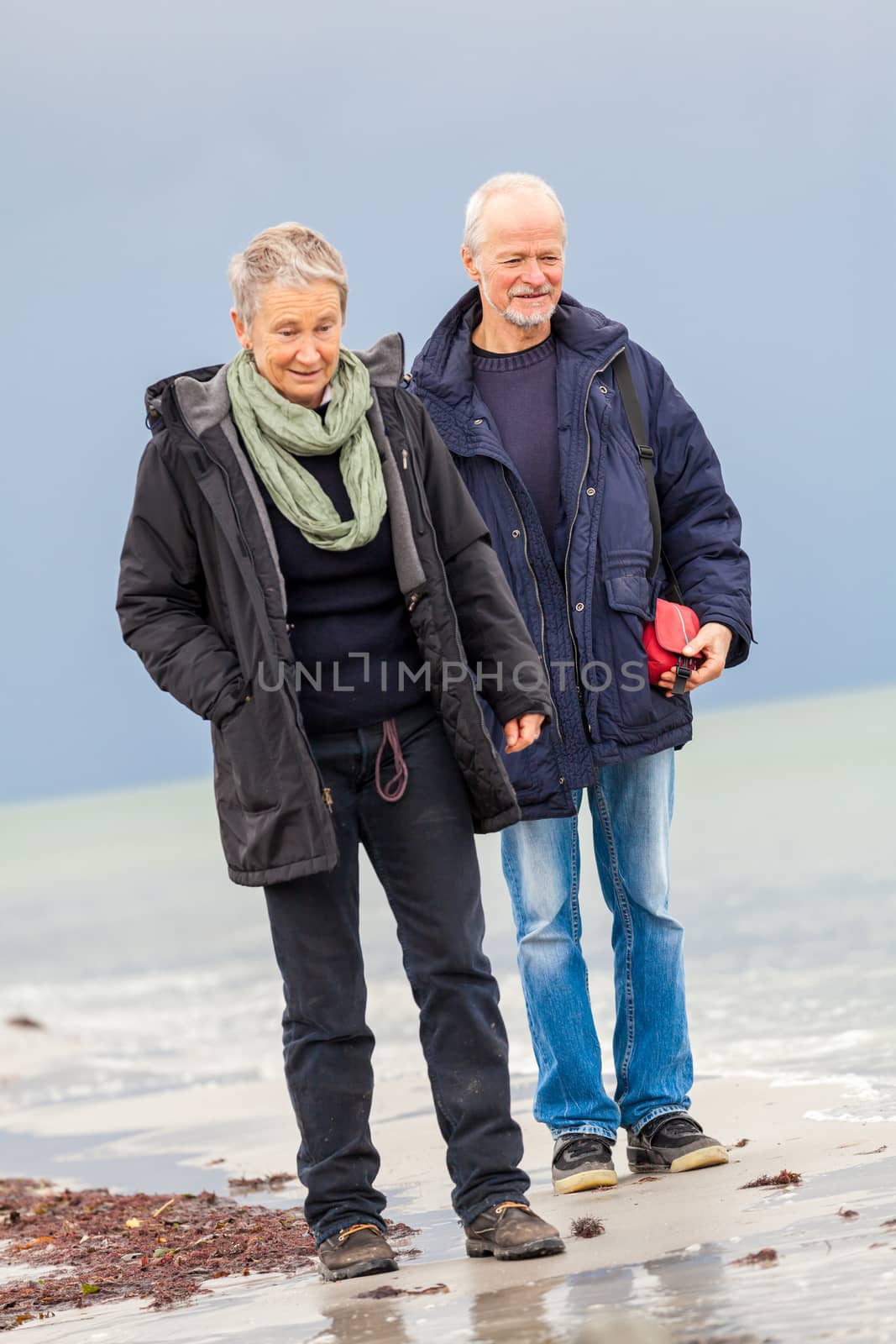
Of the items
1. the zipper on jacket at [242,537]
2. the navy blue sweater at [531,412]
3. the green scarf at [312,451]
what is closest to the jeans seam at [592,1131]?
the zipper on jacket at [242,537]

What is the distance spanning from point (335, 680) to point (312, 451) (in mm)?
486

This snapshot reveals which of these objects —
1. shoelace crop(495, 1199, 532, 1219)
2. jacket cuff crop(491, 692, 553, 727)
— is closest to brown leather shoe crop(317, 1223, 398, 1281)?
shoelace crop(495, 1199, 532, 1219)

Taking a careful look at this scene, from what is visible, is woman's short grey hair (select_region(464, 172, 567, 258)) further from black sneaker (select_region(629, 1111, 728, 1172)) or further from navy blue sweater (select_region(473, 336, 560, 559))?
black sneaker (select_region(629, 1111, 728, 1172))

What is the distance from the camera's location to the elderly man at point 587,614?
13.8 ft

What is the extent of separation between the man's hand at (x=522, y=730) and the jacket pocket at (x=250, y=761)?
0.55 metres

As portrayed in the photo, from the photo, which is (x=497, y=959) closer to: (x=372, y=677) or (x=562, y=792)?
(x=562, y=792)

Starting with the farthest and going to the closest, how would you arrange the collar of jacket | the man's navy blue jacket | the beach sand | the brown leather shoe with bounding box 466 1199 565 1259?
the collar of jacket < the man's navy blue jacket < the brown leather shoe with bounding box 466 1199 565 1259 < the beach sand

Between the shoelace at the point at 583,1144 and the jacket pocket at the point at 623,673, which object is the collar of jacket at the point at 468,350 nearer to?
the jacket pocket at the point at 623,673

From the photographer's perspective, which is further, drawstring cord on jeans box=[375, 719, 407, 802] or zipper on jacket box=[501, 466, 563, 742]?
zipper on jacket box=[501, 466, 563, 742]

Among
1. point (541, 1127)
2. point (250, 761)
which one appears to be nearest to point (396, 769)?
point (250, 761)

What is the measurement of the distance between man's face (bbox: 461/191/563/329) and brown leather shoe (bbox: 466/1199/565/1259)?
2.18 m

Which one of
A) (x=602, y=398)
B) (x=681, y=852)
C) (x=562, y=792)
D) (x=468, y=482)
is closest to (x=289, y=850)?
(x=562, y=792)

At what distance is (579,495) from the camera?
13.8ft

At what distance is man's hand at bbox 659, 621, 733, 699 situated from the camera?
Result: 4.22 meters
